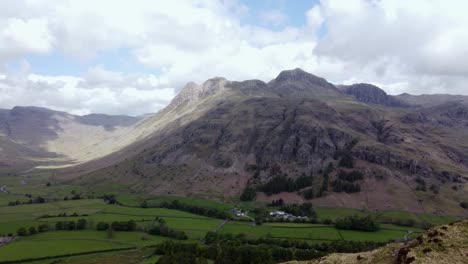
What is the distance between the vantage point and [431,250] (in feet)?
135

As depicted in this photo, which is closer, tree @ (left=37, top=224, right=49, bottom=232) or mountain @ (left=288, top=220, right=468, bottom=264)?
mountain @ (left=288, top=220, right=468, bottom=264)

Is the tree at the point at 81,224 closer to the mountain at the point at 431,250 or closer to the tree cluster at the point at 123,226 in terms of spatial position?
the tree cluster at the point at 123,226

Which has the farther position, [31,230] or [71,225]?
[71,225]

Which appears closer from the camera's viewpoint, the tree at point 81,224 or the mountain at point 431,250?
the mountain at point 431,250

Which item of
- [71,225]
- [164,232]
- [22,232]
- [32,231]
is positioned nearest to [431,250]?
[164,232]

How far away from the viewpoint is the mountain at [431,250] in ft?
130

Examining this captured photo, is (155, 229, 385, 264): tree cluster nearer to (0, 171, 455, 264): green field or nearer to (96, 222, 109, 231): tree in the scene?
(0, 171, 455, 264): green field

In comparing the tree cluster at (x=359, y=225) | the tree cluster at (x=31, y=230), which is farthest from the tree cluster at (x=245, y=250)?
the tree cluster at (x=31, y=230)

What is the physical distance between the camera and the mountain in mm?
39688

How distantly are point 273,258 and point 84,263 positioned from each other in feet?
218

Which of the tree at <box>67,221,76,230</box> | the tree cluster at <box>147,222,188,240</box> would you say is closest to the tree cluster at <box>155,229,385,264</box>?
the tree cluster at <box>147,222,188,240</box>

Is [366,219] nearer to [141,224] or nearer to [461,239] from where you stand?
[141,224]

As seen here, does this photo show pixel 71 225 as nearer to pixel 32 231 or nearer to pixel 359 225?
pixel 32 231

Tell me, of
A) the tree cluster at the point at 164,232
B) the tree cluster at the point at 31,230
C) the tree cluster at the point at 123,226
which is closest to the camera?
the tree cluster at the point at 31,230
